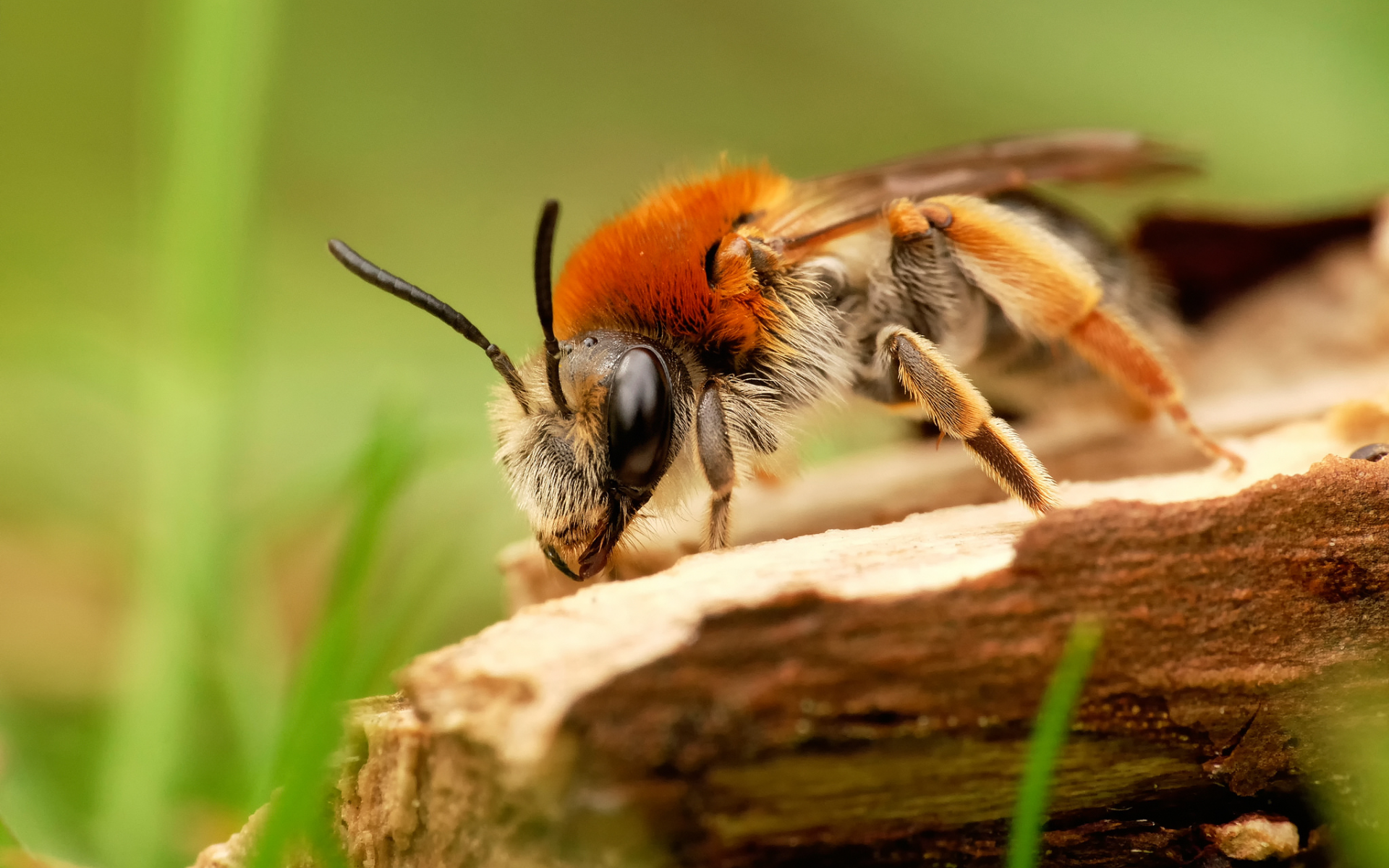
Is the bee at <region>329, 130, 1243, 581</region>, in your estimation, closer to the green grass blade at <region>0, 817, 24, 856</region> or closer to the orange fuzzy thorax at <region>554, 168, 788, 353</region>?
the orange fuzzy thorax at <region>554, 168, 788, 353</region>

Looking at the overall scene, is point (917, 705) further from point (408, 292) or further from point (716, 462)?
point (408, 292)

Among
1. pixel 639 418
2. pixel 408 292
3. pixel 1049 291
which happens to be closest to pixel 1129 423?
pixel 1049 291

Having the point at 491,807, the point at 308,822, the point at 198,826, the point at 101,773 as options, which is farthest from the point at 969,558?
the point at 101,773

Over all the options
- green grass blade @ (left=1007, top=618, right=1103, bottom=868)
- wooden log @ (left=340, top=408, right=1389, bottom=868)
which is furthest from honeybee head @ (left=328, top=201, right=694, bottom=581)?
green grass blade @ (left=1007, top=618, right=1103, bottom=868)

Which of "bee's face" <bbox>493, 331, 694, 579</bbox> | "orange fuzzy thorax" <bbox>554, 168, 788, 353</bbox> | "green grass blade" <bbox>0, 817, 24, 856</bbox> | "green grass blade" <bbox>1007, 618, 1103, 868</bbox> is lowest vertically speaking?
"green grass blade" <bbox>0, 817, 24, 856</bbox>

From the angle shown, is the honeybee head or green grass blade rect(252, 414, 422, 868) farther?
the honeybee head

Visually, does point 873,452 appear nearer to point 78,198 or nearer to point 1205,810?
point 1205,810
